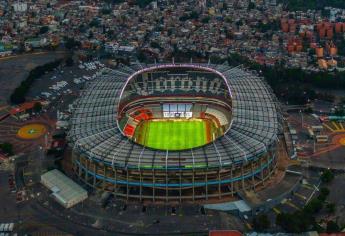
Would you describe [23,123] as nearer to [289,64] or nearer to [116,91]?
[116,91]

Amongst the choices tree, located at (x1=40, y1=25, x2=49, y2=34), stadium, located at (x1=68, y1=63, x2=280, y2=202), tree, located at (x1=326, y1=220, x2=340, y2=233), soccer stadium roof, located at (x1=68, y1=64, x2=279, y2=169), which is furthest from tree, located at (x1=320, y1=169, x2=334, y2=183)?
tree, located at (x1=40, y1=25, x2=49, y2=34)

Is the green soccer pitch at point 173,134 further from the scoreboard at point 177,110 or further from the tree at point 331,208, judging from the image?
the tree at point 331,208

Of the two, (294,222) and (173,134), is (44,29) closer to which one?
(173,134)

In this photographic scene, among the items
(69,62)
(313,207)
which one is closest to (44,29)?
(69,62)

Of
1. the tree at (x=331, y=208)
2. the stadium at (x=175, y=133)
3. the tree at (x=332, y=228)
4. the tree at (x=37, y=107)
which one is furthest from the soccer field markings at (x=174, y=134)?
the tree at (x=332, y=228)

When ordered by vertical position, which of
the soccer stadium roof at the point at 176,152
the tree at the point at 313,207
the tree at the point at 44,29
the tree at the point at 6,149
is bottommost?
the tree at the point at 6,149

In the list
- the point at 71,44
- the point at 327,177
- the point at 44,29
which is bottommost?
the point at 327,177

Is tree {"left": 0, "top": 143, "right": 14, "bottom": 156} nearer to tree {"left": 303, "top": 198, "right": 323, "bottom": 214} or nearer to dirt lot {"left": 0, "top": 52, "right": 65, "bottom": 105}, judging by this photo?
dirt lot {"left": 0, "top": 52, "right": 65, "bottom": 105}
